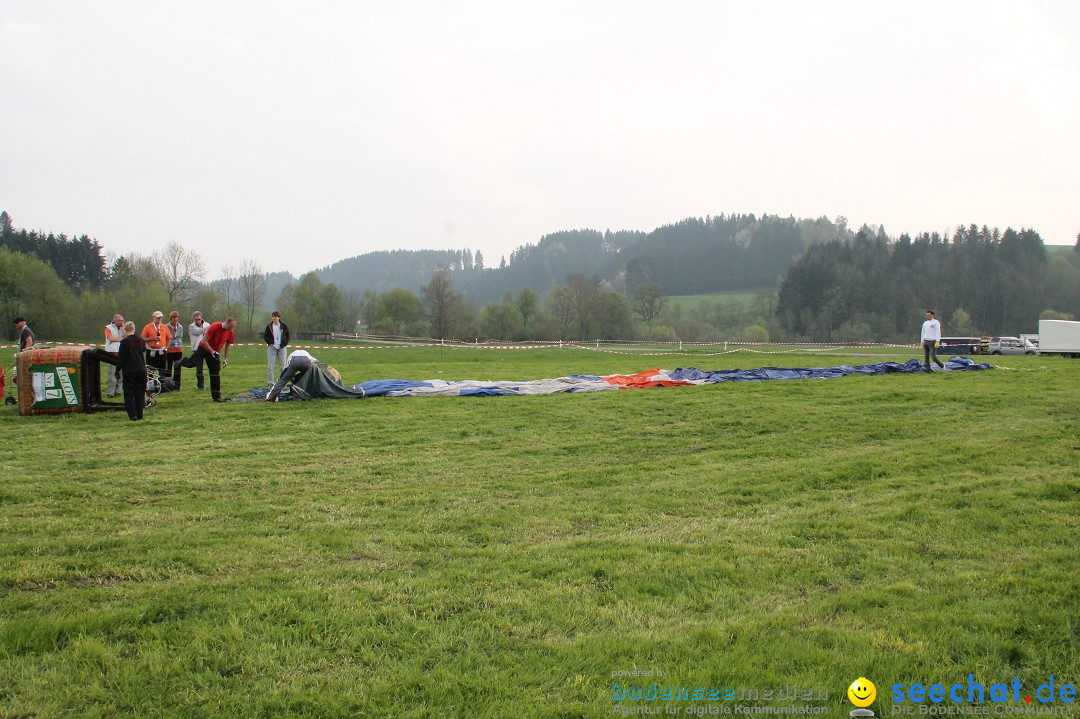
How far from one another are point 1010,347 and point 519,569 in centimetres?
4420

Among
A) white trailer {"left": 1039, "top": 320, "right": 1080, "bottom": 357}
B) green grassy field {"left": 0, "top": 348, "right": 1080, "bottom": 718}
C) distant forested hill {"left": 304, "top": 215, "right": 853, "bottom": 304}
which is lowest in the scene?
green grassy field {"left": 0, "top": 348, "right": 1080, "bottom": 718}

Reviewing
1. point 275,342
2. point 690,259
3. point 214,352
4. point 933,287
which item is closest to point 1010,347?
point 275,342

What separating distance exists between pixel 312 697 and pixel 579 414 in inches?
344

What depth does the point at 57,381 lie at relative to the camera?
1206 centimetres

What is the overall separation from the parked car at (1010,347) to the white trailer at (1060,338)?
6.12 metres

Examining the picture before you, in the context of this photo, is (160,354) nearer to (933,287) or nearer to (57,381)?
(57,381)

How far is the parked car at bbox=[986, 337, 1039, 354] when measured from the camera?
3791 centimetres

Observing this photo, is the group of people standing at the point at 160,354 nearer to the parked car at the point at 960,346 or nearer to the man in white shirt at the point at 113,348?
the man in white shirt at the point at 113,348

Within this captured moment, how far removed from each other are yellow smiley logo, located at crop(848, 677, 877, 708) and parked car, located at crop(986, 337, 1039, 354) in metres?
42.6

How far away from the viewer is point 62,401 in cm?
1209

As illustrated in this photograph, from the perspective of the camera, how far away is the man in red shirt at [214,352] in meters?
13.6
